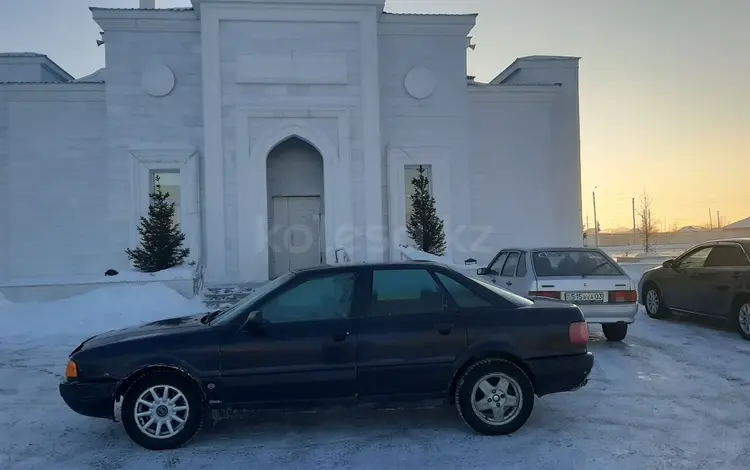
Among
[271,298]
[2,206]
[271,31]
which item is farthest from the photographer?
[2,206]

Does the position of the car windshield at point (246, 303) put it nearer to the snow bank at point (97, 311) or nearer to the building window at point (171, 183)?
the snow bank at point (97, 311)

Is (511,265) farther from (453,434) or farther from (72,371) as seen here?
(72,371)

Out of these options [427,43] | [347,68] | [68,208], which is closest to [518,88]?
[427,43]

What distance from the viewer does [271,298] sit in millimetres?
5734

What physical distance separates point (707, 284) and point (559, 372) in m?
6.83

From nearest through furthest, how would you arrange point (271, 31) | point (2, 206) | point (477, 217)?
1. point (271, 31)
2. point (2, 206)
3. point (477, 217)

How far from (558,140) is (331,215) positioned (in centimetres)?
868

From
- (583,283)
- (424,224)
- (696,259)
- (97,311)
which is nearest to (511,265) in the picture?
(583,283)

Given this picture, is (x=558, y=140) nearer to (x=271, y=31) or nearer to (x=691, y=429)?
(x=271, y=31)

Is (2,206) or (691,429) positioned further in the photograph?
(2,206)

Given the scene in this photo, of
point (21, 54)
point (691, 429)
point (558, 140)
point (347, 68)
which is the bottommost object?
point (691, 429)

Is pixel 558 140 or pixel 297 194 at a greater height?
pixel 558 140

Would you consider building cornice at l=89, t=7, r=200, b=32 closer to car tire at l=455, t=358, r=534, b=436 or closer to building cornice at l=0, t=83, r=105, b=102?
building cornice at l=0, t=83, r=105, b=102

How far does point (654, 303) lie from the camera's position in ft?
41.8
